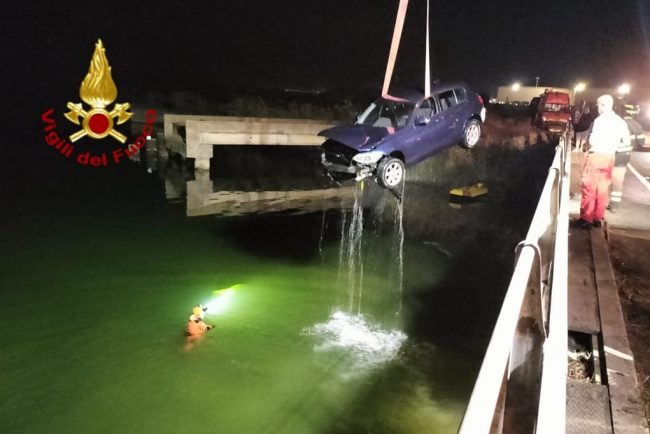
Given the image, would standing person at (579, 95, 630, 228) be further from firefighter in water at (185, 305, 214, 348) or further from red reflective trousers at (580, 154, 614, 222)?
firefighter in water at (185, 305, 214, 348)

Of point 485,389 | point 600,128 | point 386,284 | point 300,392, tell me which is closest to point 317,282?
point 386,284

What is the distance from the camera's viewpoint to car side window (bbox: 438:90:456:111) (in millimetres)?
8909

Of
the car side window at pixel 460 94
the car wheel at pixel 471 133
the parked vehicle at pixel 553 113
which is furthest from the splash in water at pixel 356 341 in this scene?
the parked vehicle at pixel 553 113

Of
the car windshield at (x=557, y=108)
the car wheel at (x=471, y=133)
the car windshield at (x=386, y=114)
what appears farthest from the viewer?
the car windshield at (x=557, y=108)

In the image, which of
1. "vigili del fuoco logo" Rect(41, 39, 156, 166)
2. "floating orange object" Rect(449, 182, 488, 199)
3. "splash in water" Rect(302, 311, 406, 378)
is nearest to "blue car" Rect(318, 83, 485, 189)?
"splash in water" Rect(302, 311, 406, 378)

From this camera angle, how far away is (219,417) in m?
5.52

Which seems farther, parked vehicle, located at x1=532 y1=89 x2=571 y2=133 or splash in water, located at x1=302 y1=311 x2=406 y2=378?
parked vehicle, located at x1=532 y1=89 x2=571 y2=133

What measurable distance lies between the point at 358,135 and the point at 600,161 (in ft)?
13.2

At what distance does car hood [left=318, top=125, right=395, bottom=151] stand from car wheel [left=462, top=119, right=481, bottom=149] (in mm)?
1375

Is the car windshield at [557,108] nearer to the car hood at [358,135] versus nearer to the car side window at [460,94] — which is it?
the car side window at [460,94]

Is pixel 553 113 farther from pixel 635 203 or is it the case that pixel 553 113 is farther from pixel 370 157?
pixel 370 157

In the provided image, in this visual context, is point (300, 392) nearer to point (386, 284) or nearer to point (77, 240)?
point (386, 284)

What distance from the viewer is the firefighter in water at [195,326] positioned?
7.18 meters

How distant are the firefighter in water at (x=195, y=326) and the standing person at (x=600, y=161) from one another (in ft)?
18.9
